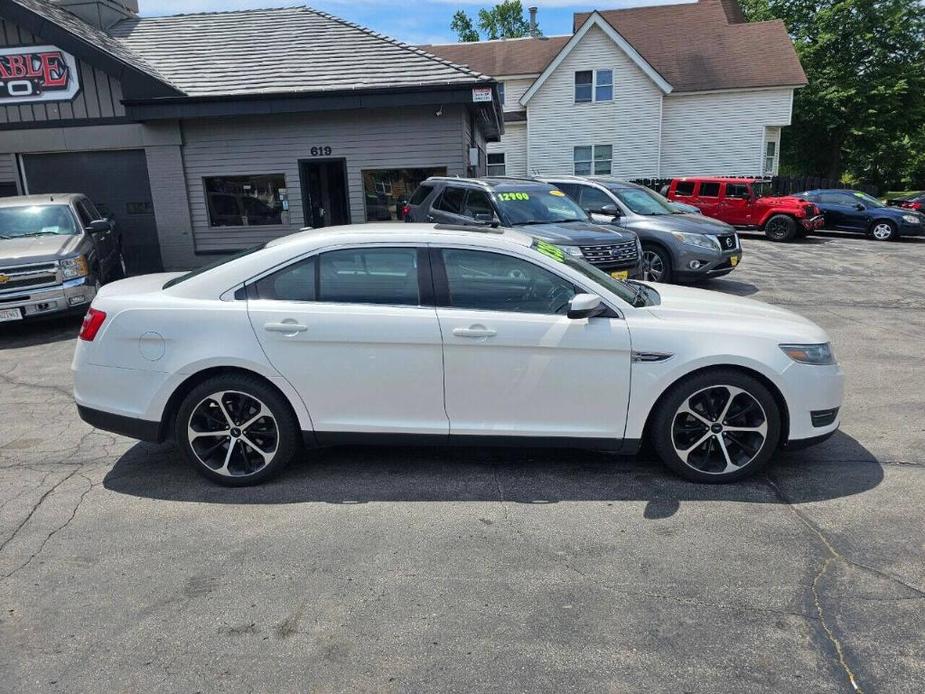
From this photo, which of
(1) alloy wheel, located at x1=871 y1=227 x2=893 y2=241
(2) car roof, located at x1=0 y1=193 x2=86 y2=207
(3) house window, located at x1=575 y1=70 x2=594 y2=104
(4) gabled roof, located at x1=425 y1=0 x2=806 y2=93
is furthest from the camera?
(3) house window, located at x1=575 y1=70 x2=594 y2=104

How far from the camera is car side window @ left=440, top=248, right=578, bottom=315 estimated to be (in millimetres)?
4273

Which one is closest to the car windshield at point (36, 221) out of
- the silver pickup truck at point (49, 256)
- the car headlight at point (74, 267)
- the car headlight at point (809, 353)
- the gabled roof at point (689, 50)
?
the silver pickup truck at point (49, 256)

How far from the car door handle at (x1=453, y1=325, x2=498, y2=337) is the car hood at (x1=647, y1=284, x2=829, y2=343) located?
1034 mm

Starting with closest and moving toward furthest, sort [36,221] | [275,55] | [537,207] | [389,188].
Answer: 1. [36,221]
2. [537,207]
3. [389,188]
4. [275,55]

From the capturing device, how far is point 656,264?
1110 centimetres

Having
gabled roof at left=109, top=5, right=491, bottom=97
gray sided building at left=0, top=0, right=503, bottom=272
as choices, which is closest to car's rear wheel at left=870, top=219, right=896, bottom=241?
A: gray sided building at left=0, top=0, right=503, bottom=272

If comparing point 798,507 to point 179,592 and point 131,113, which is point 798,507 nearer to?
point 179,592

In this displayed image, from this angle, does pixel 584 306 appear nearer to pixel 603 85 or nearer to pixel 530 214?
pixel 530 214

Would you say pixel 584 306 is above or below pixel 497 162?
below

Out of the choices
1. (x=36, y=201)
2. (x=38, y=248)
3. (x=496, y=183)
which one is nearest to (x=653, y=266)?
(x=496, y=183)

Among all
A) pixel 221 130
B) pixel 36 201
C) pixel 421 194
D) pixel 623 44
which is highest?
pixel 623 44

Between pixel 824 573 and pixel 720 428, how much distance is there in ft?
3.55

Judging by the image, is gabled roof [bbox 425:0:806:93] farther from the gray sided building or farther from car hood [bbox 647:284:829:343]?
car hood [bbox 647:284:829:343]

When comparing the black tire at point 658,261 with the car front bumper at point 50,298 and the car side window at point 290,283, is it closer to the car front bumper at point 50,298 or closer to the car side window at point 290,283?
the car side window at point 290,283
